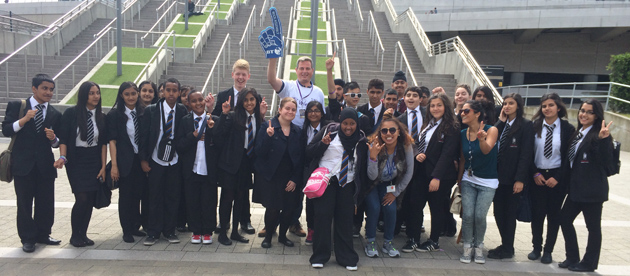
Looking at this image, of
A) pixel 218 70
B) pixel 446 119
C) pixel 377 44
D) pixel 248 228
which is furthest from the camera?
pixel 377 44

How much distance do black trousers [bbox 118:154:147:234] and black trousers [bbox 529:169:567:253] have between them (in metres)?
4.51

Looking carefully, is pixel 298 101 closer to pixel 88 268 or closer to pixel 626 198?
pixel 88 268

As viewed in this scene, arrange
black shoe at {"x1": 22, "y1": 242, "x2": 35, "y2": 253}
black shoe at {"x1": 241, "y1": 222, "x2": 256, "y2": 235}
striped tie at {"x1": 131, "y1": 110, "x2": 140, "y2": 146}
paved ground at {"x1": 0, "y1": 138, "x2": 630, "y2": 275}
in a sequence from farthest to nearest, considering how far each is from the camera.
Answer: black shoe at {"x1": 241, "y1": 222, "x2": 256, "y2": 235}, striped tie at {"x1": 131, "y1": 110, "x2": 140, "y2": 146}, black shoe at {"x1": 22, "y1": 242, "x2": 35, "y2": 253}, paved ground at {"x1": 0, "y1": 138, "x2": 630, "y2": 275}

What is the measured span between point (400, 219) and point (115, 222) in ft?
12.4

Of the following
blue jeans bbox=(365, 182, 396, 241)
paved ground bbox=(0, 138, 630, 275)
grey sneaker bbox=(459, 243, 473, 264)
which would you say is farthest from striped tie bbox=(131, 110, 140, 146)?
grey sneaker bbox=(459, 243, 473, 264)

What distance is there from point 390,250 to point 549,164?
199 centimetres

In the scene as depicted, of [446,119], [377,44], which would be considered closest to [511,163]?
[446,119]

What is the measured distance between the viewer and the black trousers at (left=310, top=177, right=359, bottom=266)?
4566mm

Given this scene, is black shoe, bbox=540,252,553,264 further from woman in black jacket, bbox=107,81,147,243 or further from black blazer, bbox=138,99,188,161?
woman in black jacket, bbox=107,81,147,243

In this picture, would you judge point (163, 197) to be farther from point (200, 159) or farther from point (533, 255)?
point (533, 255)

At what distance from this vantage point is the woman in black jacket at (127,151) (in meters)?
4.89

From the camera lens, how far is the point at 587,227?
468 centimetres

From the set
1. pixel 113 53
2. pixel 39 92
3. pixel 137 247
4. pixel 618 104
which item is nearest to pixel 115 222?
pixel 137 247

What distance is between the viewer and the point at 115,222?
5793mm
